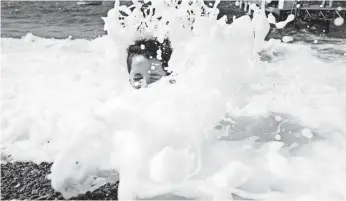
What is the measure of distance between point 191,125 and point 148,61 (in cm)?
124

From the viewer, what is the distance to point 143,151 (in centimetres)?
401

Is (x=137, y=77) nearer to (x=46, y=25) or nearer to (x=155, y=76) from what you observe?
(x=155, y=76)

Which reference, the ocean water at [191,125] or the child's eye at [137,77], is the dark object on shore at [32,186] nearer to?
the ocean water at [191,125]

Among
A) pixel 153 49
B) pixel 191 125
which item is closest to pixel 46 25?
pixel 153 49

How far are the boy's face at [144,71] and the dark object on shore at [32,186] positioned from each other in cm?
178

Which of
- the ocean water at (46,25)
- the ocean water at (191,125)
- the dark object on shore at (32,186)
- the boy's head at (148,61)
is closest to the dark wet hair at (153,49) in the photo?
the boy's head at (148,61)

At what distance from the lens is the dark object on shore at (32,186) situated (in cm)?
356

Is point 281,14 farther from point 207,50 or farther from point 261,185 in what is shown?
point 261,185

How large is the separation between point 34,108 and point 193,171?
3427 mm

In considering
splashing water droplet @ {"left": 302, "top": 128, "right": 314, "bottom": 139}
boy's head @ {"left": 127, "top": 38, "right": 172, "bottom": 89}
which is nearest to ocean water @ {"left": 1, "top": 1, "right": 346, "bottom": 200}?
splashing water droplet @ {"left": 302, "top": 128, "right": 314, "bottom": 139}

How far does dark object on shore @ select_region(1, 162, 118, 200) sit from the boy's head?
5.89 ft

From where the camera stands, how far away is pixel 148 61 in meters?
5.16

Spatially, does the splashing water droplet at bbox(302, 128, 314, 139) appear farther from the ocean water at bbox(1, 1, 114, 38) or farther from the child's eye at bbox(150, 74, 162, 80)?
the ocean water at bbox(1, 1, 114, 38)

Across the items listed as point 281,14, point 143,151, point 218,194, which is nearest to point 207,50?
point 143,151
